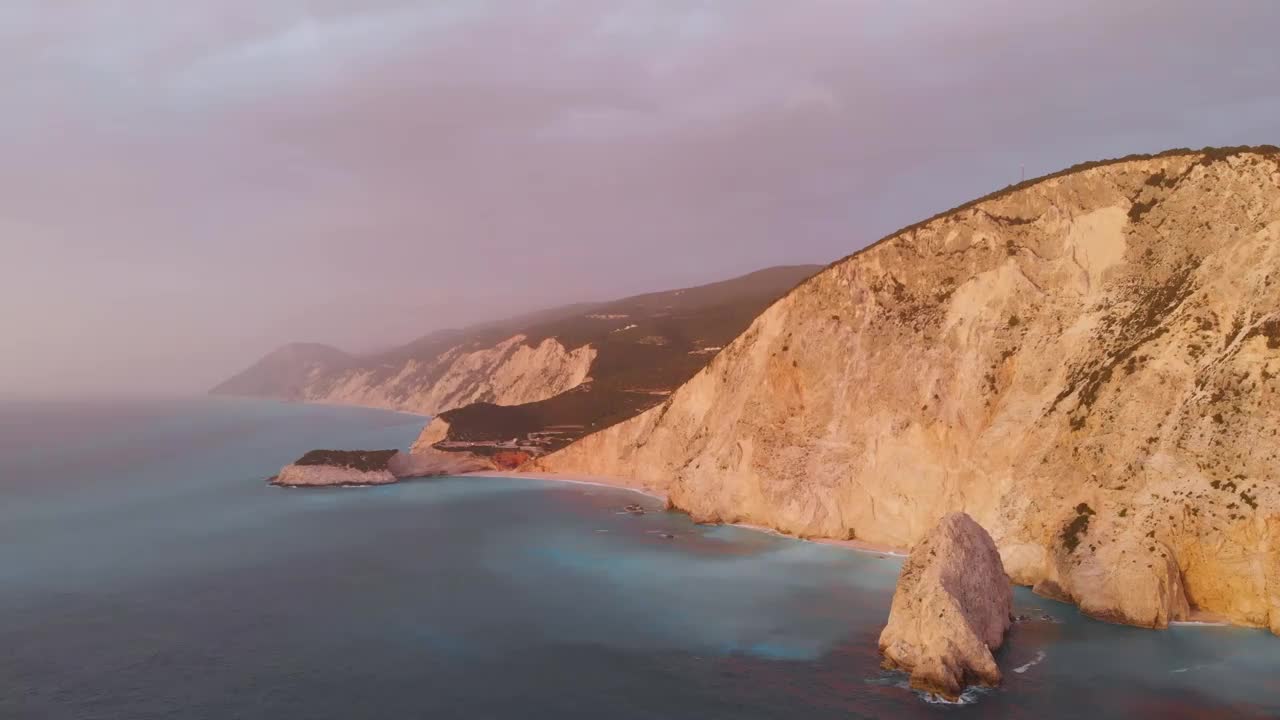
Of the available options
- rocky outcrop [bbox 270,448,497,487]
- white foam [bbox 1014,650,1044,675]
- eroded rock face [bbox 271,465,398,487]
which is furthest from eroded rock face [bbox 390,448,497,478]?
white foam [bbox 1014,650,1044,675]

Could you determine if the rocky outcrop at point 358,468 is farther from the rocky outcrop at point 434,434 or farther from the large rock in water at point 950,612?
the large rock in water at point 950,612

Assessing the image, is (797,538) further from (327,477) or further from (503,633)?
(327,477)

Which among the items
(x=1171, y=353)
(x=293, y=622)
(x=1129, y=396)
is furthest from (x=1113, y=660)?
(x=293, y=622)

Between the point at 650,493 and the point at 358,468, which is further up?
the point at 358,468

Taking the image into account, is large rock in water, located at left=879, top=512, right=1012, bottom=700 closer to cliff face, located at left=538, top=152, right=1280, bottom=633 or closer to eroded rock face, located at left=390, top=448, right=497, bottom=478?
cliff face, located at left=538, top=152, right=1280, bottom=633

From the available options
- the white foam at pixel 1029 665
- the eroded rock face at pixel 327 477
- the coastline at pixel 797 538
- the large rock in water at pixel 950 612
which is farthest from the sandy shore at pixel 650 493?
the white foam at pixel 1029 665

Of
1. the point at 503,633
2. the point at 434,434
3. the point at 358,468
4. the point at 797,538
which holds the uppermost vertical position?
the point at 434,434

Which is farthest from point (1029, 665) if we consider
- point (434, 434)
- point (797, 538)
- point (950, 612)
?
point (434, 434)
